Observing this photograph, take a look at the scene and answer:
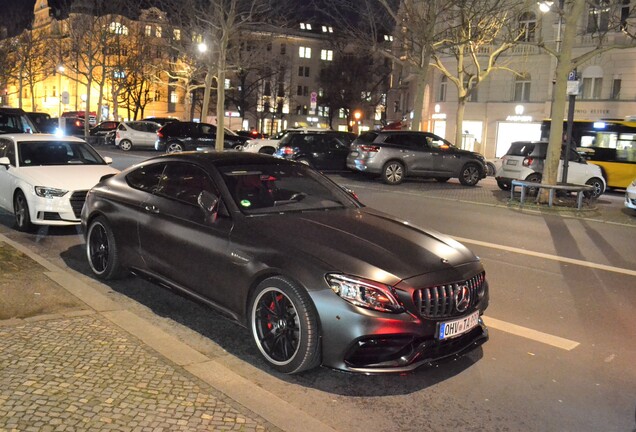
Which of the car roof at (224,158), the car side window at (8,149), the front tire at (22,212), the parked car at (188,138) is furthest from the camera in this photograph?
the parked car at (188,138)

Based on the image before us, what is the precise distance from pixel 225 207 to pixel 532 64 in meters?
37.7

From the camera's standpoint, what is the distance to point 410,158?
19422 mm

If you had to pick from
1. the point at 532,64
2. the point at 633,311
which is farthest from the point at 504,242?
the point at 532,64

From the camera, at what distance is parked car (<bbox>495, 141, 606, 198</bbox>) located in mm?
17953

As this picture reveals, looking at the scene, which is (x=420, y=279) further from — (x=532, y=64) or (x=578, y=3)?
(x=532, y=64)

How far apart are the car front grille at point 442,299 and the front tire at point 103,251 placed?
3587 mm

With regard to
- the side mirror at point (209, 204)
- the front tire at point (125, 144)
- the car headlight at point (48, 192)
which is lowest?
the car headlight at point (48, 192)

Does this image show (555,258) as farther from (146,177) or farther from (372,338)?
(146,177)

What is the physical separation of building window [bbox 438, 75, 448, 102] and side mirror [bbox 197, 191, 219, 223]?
41.3m

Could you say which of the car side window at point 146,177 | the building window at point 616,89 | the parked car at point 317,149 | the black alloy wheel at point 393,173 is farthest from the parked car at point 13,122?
the building window at point 616,89

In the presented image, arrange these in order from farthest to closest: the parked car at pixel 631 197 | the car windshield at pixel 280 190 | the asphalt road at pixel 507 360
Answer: the parked car at pixel 631 197
the car windshield at pixel 280 190
the asphalt road at pixel 507 360

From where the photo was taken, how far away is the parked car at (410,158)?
63.4ft

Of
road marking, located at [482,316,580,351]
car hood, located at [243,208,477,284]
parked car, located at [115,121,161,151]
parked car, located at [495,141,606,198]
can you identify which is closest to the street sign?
parked car, located at [495,141,606,198]

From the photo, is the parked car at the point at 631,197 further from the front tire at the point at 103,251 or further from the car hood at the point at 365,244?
the front tire at the point at 103,251
